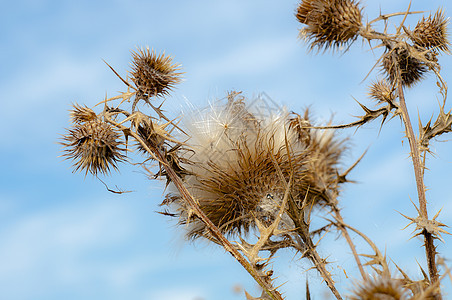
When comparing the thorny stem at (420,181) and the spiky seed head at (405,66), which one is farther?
the spiky seed head at (405,66)

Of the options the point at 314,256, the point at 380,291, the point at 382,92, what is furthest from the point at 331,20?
the point at 380,291

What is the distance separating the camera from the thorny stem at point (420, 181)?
3111 millimetres

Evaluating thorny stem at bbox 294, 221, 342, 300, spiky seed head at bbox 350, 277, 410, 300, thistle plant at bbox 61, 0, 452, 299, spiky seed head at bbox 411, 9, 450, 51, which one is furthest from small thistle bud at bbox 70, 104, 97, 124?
spiky seed head at bbox 411, 9, 450, 51

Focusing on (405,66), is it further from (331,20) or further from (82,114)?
(82,114)

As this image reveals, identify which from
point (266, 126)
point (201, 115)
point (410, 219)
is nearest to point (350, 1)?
point (266, 126)

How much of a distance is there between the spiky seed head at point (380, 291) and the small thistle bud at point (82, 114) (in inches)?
72.1

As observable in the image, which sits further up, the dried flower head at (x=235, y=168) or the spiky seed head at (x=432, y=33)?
the spiky seed head at (x=432, y=33)

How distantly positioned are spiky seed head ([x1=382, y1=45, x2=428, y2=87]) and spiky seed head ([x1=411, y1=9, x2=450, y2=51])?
0.47ft

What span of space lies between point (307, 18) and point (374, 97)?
0.83 meters

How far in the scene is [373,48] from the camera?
3.50 metres

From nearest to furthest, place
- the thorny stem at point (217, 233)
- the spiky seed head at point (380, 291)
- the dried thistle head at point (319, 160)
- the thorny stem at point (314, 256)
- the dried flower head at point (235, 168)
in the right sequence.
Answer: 1. the spiky seed head at point (380, 291)
2. the thorny stem at point (217, 233)
3. the thorny stem at point (314, 256)
4. the dried flower head at point (235, 168)
5. the dried thistle head at point (319, 160)

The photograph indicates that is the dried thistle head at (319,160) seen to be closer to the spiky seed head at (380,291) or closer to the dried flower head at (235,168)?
the dried flower head at (235,168)

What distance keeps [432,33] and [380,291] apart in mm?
2496

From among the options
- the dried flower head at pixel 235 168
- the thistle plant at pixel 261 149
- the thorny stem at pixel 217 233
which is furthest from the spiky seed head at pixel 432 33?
the thorny stem at pixel 217 233
